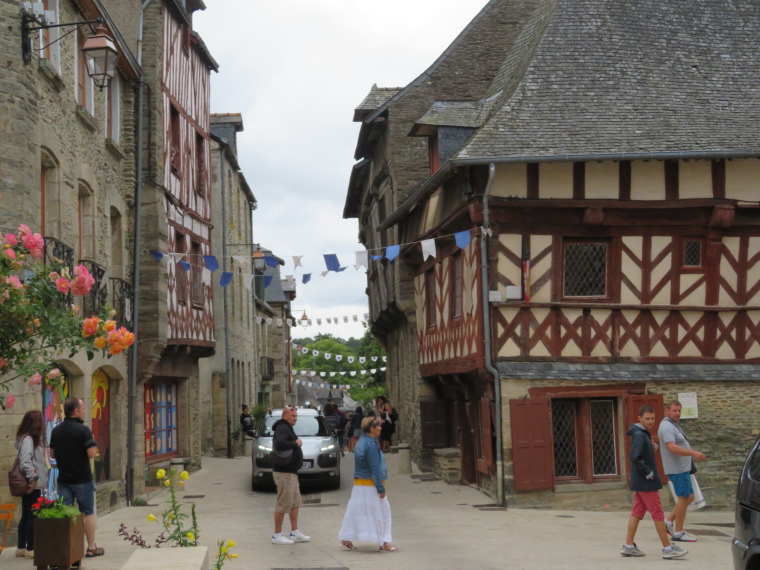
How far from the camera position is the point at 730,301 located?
14.8m

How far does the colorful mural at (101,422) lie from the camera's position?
14734 mm

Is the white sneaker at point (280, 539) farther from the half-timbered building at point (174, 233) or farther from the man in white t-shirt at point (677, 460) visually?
the half-timbered building at point (174, 233)

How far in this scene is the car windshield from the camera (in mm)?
17609

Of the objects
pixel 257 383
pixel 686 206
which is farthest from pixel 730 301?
pixel 257 383

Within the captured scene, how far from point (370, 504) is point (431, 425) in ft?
28.6

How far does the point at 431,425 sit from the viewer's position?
18.9 meters

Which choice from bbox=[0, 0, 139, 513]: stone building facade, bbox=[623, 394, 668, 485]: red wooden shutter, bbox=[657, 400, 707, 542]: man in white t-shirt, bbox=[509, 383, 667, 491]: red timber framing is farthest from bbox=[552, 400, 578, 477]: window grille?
bbox=[0, 0, 139, 513]: stone building facade

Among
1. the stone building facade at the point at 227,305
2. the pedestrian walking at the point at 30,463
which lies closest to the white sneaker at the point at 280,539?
the pedestrian walking at the point at 30,463

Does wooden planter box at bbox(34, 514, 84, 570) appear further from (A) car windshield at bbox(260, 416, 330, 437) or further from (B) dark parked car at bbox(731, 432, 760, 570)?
(A) car windshield at bbox(260, 416, 330, 437)

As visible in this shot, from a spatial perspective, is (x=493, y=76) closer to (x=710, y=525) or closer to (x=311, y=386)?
(x=710, y=525)

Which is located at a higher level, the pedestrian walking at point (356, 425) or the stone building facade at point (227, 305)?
the stone building facade at point (227, 305)

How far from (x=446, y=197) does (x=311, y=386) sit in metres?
65.3

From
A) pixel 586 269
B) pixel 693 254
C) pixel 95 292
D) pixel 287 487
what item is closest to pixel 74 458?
pixel 287 487

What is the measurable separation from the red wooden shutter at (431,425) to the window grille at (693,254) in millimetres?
5851
